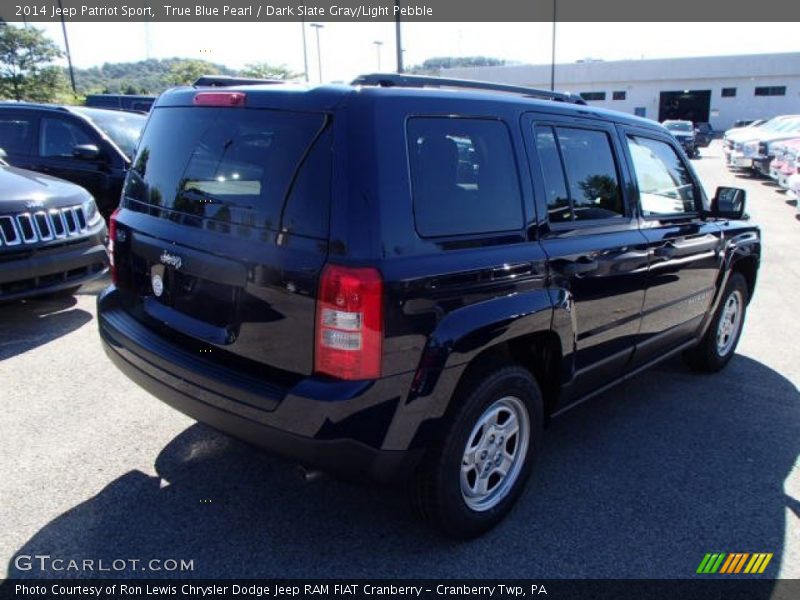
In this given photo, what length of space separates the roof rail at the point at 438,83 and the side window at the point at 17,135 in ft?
21.4

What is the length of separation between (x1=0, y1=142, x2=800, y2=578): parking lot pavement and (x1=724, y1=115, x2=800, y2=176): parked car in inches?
668

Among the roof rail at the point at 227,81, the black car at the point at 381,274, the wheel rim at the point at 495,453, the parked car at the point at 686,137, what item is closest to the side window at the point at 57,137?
the black car at the point at 381,274

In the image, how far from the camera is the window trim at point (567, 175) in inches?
119

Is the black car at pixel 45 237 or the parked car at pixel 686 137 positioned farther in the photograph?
the parked car at pixel 686 137

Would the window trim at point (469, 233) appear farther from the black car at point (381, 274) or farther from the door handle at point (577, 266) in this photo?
the door handle at point (577, 266)

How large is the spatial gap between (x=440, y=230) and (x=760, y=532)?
6.94ft

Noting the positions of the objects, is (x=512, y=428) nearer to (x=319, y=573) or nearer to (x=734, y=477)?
(x=319, y=573)

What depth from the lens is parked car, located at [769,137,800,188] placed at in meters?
14.9

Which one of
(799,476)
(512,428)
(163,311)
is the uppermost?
(163,311)

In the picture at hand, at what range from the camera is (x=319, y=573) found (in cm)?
262

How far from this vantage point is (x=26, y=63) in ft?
120

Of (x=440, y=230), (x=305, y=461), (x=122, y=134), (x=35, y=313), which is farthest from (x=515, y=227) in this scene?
(x=122, y=134)

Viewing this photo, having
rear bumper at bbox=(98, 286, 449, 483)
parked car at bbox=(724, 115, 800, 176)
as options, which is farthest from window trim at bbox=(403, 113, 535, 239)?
parked car at bbox=(724, 115, 800, 176)

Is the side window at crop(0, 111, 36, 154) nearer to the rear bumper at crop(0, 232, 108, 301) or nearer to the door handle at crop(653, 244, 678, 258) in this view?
the rear bumper at crop(0, 232, 108, 301)
